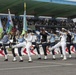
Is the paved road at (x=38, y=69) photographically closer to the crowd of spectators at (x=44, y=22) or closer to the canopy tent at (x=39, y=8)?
the canopy tent at (x=39, y=8)

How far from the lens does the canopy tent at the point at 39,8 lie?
136 feet

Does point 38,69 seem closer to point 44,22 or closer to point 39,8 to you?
point 39,8

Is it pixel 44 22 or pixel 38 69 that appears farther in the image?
pixel 44 22

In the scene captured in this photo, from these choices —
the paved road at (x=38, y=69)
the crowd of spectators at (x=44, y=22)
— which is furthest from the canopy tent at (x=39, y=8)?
the paved road at (x=38, y=69)

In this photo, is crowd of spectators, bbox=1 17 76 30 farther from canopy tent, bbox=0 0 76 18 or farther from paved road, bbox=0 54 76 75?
paved road, bbox=0 54 76 75

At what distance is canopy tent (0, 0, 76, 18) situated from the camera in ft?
136

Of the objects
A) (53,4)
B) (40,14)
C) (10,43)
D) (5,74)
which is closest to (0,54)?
(10,43)

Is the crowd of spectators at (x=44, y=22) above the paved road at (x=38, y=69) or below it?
above

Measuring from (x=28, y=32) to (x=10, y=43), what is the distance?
1283mm

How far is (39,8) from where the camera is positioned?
46.4m

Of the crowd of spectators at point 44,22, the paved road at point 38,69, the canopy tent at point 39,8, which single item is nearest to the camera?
the paved road at point 38,69

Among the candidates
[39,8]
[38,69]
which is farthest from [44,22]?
[38,69]

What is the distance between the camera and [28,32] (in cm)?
1777

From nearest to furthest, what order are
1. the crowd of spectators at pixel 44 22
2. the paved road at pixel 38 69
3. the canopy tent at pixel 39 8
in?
the paved road at pixel 38 69 → the canopy tent at pixel 39 8 → the crowd of spectators at pixel 44 22
